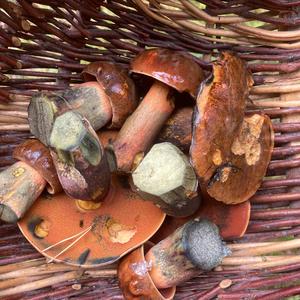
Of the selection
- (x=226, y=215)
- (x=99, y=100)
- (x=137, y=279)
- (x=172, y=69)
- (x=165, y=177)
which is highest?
(x=172, y=69)

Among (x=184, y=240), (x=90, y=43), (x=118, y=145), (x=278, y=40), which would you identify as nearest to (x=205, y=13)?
(x=278, y=40)

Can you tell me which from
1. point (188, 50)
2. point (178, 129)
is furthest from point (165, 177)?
point (188, 50)

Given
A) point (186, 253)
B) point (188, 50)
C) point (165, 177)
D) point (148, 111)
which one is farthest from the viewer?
point (188, 50)

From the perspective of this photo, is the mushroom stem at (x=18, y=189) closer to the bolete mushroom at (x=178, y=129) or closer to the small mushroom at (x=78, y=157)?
the small mushroom at (x=78, y=157)

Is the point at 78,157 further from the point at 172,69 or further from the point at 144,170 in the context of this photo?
the point at 172,69

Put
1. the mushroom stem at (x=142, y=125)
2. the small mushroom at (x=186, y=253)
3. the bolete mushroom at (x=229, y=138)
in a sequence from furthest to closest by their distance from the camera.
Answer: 1. the mushroom stem at (x=142, y=125)
2. the small mushroom at (x=186, y=253)
3. the bolete mushroom at (x=229, y=138)

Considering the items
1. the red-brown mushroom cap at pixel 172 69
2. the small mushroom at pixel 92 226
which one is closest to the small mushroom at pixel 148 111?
the red-brown mushroom cap at pixel 172 69
